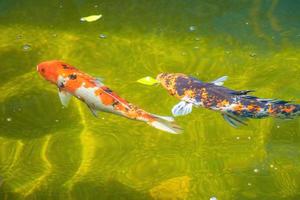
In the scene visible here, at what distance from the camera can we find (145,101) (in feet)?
11.3

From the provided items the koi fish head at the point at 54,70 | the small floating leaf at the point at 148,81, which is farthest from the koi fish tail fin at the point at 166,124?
the small floating leaf at the point at 148,81

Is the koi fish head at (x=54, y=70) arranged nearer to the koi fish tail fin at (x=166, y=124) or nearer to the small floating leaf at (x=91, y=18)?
the koi fish tail fin at (x=166, y=124)

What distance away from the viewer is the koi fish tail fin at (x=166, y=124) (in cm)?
240

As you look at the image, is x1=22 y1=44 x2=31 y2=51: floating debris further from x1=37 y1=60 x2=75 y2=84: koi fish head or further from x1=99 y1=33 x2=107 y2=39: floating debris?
x1=37 y1=60 x2=75 y2=84: koi fish head

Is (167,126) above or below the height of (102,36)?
above

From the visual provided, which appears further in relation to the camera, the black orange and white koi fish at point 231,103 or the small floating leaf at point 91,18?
the small floating leaf at point 91,18

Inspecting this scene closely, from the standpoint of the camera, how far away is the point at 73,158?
3061mm

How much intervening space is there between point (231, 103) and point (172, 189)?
617mm

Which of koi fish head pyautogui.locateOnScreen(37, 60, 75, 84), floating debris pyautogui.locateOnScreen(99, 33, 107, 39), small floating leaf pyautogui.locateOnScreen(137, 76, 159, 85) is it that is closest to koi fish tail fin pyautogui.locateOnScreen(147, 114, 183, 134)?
koi fish head pyautogui.locateOnScreen(37, 60, 75, 84)

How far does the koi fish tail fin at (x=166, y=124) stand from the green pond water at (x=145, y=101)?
0.55 meters

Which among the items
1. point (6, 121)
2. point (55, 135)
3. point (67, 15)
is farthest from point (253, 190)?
point (67, 15)

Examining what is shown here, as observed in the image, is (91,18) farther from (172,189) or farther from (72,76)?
(172,189)

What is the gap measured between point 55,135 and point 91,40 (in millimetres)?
1173

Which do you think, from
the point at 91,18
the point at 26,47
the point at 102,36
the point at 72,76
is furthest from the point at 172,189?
the point at 91,18
